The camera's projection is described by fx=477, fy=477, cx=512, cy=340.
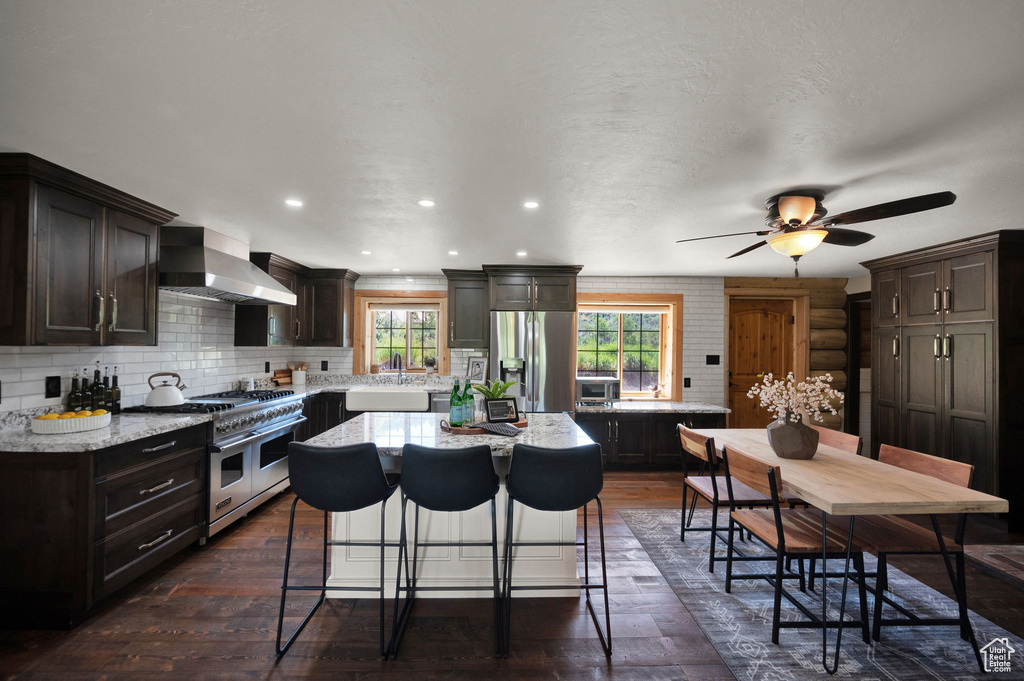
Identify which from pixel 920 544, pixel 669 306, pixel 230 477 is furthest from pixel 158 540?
pixel 669 306

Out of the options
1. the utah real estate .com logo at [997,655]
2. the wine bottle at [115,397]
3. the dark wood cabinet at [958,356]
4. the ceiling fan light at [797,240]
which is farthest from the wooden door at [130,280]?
the dark wood cabinet at [958,356]

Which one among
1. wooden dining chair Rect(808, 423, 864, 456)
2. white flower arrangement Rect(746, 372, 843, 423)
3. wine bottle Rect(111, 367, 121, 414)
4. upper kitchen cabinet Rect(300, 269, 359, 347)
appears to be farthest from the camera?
upper kitchen cabinet Rect(300, 269, 359, 347)

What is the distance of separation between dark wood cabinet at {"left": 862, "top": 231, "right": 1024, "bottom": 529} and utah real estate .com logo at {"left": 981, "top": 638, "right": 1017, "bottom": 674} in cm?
216

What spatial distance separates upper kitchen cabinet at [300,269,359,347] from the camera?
561cm

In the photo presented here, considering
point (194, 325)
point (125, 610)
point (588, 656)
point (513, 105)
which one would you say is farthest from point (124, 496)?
point (513, 105)

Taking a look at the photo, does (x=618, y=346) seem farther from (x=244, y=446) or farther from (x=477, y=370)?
(x=244, y=446)

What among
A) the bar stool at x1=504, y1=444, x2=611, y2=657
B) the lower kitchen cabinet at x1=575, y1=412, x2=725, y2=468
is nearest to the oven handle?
the bar stool at x1=504, y1=444, x2=611, y2=657

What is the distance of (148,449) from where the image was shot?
105 inches

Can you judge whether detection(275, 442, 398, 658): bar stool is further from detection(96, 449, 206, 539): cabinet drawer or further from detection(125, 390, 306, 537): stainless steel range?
detection(125, 390, 306, 537): stainless steel range

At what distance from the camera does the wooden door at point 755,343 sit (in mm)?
6191

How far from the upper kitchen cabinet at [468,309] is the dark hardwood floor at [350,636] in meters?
3.12

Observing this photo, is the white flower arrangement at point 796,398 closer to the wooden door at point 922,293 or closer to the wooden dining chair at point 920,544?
the wooden dining chair at point 920,544

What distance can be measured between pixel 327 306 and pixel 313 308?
16 centimetres

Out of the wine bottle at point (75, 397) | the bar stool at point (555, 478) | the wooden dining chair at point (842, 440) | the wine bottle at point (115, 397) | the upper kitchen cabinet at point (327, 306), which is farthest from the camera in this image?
the upper kitchen cabinet at point (327, 306)
